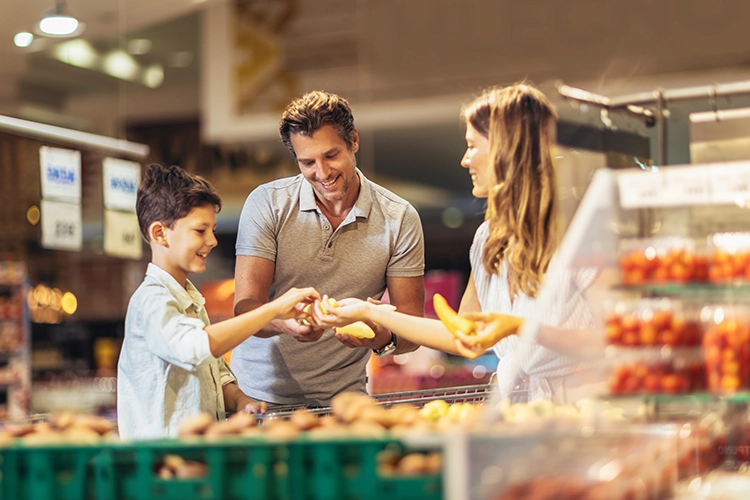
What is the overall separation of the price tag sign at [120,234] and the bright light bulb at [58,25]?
132 centimetres

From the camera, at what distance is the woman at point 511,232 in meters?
2.49

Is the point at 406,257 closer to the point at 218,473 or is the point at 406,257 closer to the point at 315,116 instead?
the point at 315,116

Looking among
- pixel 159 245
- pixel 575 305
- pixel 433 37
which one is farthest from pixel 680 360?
pixel 433 37

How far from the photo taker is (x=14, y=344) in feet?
27.9

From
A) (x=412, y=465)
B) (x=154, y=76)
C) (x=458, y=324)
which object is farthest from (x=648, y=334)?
(x=154, y=76)

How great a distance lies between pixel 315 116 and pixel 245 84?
6.43 m

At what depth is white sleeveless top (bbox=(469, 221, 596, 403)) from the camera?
219 centimetres

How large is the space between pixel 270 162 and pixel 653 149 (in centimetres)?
709

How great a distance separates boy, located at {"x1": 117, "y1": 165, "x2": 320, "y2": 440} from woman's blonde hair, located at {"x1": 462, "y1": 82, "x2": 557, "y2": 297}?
1.79 ft

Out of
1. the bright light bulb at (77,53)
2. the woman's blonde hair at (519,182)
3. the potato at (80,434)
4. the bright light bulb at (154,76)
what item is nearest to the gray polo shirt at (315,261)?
the woman's blonde hair at (519,182)

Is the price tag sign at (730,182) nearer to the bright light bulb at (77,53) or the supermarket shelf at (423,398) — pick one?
the supermarket shelf at (423,398)

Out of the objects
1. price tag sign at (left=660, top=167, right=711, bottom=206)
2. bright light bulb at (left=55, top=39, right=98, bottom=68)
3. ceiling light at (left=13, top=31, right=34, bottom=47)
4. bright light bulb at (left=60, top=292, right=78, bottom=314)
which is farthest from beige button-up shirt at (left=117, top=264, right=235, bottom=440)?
bright light bulb at (left=60, top=292, right=78, bottom=314)

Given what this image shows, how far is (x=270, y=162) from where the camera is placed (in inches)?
393

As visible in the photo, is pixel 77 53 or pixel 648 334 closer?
pixel 648 334
